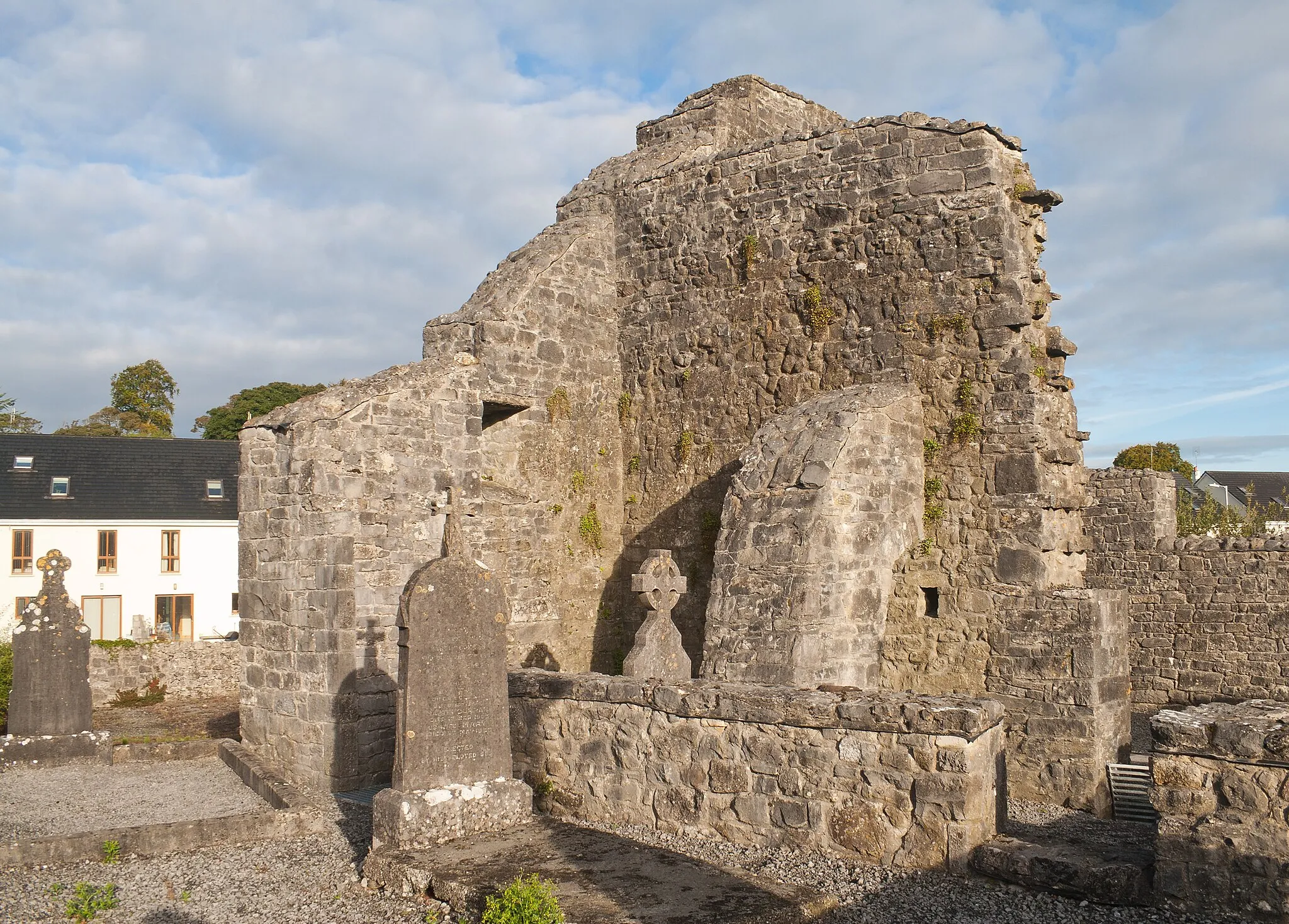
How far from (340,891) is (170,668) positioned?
13152 millimetres

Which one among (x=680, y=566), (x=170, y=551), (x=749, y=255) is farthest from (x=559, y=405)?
(x=170, y=551)

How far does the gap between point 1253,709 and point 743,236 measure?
8322mm

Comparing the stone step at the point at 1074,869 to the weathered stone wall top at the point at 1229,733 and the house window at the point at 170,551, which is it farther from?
the house window at the point at 170,551

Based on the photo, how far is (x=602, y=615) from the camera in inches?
534

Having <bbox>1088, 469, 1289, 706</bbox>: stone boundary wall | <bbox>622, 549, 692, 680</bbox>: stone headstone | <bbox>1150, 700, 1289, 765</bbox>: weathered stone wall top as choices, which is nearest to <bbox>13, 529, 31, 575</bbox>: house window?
<bbox>622, 549, 692, 680</bbox>: stone headstone

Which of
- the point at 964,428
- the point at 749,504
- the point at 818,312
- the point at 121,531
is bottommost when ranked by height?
the point at 749,504

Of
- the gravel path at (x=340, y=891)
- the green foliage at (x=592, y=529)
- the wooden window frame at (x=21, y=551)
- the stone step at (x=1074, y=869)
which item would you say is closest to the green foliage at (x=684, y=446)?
the green foliage at (x=592, y=529)

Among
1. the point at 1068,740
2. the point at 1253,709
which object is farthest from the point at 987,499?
the point at 1253,709

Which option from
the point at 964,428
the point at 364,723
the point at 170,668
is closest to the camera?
the point at 364,723

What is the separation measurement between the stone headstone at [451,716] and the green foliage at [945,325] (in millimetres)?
5642

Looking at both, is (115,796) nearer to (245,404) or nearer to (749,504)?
(749,504)

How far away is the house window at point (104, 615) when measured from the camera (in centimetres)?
3175

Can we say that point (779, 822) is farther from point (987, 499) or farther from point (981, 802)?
point (987, 499)

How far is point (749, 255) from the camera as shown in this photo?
41.9 feet
